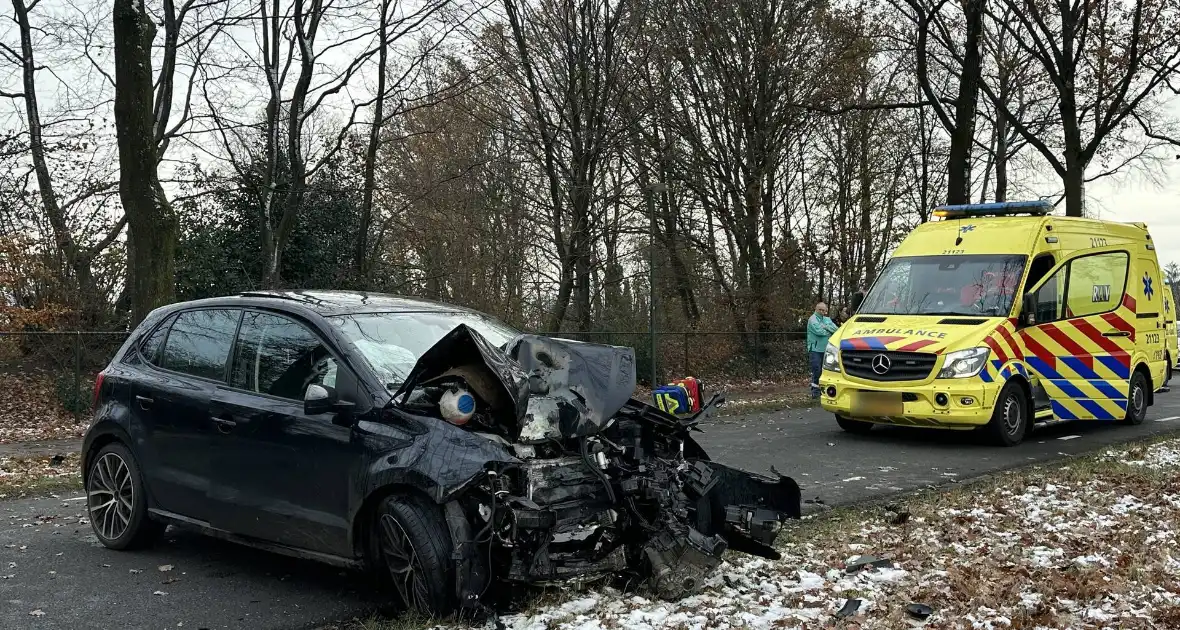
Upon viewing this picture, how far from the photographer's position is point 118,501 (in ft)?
20.7

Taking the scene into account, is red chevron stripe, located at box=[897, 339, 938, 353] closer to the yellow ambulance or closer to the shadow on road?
the yellow ambulance

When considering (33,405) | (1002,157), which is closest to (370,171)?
(33,405)

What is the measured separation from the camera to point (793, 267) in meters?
23.2

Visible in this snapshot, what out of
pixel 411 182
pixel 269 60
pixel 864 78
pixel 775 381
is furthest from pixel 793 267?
pixel 269 60

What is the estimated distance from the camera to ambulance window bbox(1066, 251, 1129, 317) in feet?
38.8

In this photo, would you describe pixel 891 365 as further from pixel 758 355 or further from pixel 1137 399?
pixel 758 355

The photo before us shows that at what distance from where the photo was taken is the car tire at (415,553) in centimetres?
458

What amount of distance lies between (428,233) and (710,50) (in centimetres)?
749

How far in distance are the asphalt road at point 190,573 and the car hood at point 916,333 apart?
131 centimetres

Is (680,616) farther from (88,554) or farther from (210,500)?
(88,554)

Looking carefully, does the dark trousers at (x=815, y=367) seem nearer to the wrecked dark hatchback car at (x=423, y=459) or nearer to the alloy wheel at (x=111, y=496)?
the wrecked dark hatchback car at (x=423, y=459)

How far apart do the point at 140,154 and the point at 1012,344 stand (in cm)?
1165

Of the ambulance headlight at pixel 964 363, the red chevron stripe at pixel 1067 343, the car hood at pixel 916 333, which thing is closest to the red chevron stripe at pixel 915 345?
the car hood at pixel 916 333

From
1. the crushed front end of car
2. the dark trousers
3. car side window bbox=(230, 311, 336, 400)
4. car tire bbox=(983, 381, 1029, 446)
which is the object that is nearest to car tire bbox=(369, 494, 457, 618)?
the crushed front end of car
